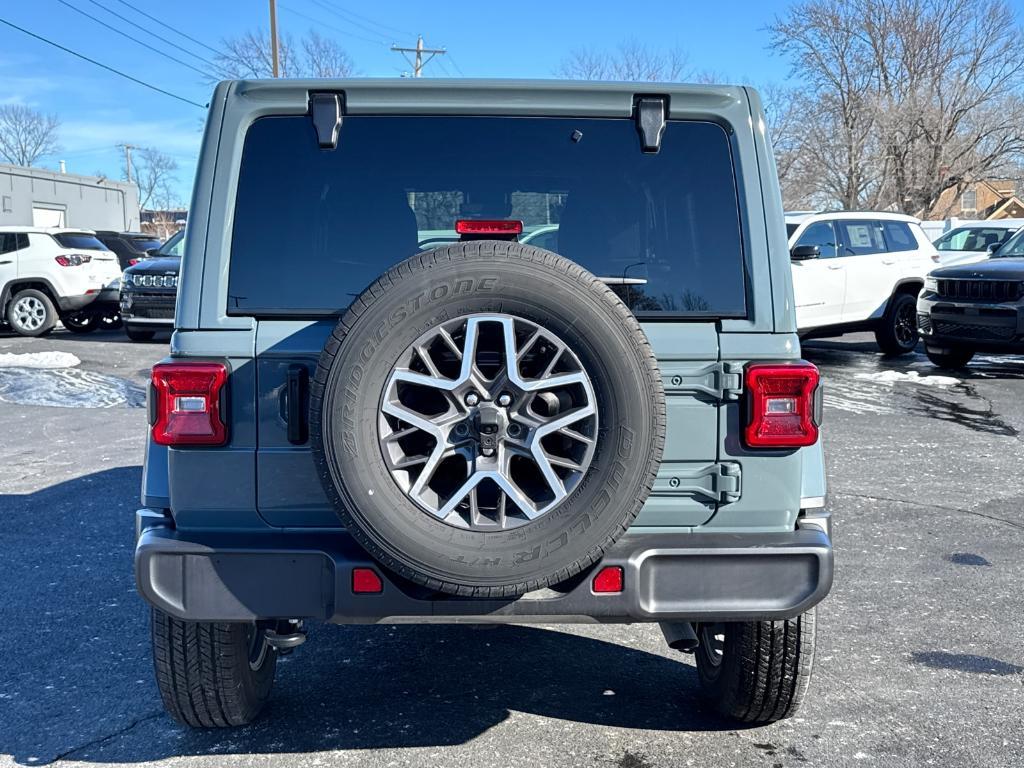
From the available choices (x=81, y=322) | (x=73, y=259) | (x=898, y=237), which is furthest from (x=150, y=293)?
(x=898, y=237)

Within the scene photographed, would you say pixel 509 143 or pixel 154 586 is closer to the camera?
pixel 154 586

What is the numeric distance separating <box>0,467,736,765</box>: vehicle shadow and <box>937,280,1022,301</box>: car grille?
871 cm

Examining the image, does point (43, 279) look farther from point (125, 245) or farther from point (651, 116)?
point (651, 116)

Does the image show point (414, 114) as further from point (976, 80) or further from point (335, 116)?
point (976, 80)

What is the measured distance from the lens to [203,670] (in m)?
3.13

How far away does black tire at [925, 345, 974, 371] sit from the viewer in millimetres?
12367

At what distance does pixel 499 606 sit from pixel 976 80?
42782mm

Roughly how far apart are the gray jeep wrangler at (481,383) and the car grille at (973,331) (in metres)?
9.29

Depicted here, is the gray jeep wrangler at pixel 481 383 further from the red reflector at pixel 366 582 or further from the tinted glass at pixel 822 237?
the tinted glass at pixel 822 237

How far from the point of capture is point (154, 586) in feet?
9.14

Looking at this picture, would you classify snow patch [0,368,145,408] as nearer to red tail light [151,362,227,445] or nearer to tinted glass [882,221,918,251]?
red tail light [151,362,227,445]

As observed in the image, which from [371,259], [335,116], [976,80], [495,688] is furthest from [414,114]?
[976,80]

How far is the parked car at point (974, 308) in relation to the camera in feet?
36.7

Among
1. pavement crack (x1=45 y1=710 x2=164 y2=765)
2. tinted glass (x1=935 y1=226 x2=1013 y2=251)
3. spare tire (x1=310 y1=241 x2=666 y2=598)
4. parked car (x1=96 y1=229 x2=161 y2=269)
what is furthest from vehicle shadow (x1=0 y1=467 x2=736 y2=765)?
tinted glass (x1=935 y1=226 x2=1013 y2=251)
